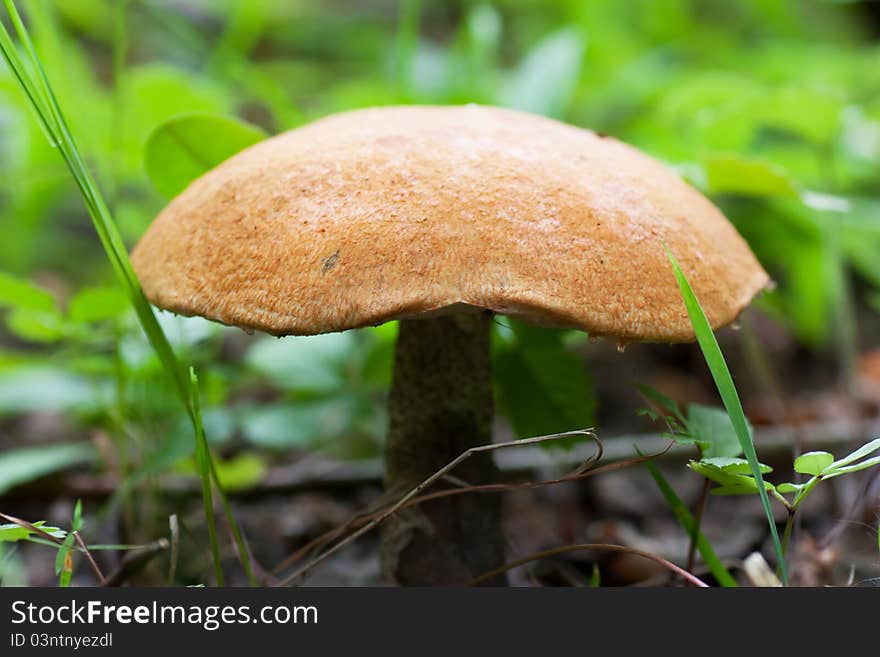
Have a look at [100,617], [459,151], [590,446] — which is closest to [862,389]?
[590,446]

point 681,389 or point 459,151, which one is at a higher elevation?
point 459,151

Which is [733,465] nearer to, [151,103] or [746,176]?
[746,176]

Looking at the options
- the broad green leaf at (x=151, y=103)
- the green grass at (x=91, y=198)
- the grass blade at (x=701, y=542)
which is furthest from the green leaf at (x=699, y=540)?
the broad green leaf at (x=151, y=103)

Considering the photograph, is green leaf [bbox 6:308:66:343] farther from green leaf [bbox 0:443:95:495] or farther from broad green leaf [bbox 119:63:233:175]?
broad green leaf [bbox 119:63:233:175]

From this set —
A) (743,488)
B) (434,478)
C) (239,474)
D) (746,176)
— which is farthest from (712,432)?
(239,474)

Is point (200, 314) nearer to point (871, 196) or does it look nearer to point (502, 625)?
point (502, 625)

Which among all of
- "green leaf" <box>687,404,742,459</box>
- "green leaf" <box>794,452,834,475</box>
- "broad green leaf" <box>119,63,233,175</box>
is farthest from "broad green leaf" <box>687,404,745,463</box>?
"broad green leaf" <box>119,63,233,175</box>
